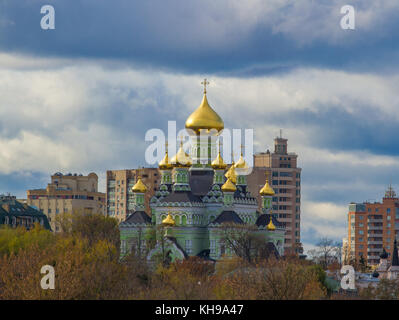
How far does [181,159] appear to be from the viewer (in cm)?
8638

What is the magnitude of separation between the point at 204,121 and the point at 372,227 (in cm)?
5056

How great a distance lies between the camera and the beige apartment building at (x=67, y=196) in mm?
142250

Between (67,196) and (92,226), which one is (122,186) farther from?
(92,226)

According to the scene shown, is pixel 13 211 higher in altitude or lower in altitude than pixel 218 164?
lower

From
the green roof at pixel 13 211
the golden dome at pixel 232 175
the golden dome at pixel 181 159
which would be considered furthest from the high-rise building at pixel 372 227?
the golden dome at pixel 181 159

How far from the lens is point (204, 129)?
87000mm

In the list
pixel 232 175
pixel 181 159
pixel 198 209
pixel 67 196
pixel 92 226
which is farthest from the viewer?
pixel 67 196

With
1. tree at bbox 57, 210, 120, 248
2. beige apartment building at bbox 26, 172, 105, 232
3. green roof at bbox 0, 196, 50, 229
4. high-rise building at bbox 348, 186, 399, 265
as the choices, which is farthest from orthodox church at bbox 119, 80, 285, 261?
beige apartment building at bbox 26, 172, 105, 232

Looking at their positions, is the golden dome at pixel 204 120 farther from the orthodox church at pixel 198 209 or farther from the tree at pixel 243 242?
the tree at pixel 243 242

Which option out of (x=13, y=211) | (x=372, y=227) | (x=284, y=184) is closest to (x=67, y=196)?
(x=284, y=184)

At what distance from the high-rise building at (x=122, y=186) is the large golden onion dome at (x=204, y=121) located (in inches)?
1941
